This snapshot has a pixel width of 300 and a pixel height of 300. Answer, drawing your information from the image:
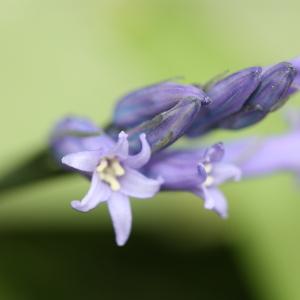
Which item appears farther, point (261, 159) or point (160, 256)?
point (160, 256)

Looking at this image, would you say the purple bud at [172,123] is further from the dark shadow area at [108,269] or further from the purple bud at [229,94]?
the dark shadow area at [108,269]

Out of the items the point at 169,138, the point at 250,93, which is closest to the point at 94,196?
the point at 169,138

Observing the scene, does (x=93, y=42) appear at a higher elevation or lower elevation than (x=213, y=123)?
higher

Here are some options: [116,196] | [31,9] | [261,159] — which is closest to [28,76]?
[31,9]

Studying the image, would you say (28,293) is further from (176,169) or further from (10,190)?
(176,169)

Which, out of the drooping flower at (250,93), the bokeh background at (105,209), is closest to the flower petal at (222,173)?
the drooping flower at (250,93)

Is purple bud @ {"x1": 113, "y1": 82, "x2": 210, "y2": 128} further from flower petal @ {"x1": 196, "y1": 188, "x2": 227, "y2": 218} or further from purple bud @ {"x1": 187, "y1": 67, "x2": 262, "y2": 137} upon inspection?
flower petal @ {"x1": 196, "y1": 188, "x2": 227, "y2": 218}

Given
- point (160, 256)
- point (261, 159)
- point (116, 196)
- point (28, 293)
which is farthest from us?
point (160, 256)

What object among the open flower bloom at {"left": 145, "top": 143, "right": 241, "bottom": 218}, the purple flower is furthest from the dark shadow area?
the open flower bloom at {"left": 145, "top": 143, "right": 241, "bottom": 218}
